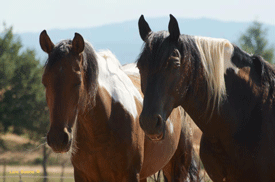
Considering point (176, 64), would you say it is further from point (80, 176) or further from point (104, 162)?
point (80, 176)

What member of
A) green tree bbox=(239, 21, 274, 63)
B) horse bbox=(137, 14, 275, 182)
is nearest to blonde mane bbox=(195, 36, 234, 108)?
horse bbox=(137, 14, 275, 182)

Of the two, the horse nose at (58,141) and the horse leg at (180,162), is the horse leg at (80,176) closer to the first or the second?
the horse nose at (58,141)

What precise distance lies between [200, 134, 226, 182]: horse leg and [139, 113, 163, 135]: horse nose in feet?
2.14

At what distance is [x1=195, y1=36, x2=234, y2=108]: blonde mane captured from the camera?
329cm

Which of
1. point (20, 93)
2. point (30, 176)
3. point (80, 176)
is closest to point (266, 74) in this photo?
point (80, 176)

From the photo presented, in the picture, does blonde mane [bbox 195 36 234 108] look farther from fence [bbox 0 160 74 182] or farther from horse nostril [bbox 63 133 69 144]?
fence [bbox 0 160 74 182]

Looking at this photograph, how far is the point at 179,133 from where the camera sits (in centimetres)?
644

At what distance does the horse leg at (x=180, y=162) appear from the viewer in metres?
6.93

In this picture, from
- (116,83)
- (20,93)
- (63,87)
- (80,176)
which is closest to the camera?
(63,87)

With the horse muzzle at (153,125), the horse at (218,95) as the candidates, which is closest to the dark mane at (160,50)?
the horse at (218,95)

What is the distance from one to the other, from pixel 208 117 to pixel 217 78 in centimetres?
34

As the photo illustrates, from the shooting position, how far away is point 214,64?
3.32m

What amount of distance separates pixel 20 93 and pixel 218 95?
27.3 metres

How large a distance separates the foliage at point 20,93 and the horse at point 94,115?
2304 cm
